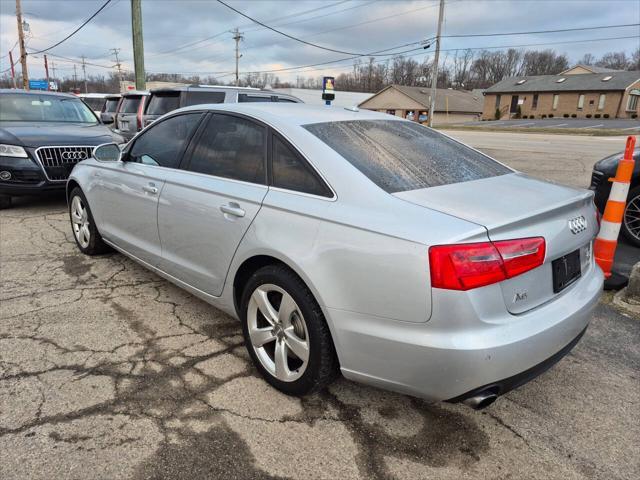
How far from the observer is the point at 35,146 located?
655 cm

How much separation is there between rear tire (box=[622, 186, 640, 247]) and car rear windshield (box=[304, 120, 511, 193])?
3.44 metres

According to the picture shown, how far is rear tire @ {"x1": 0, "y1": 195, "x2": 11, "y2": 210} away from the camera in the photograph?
6.99 m

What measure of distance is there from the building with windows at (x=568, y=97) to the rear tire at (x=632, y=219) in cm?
6218

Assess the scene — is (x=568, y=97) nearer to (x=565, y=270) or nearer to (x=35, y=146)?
(x=35, y=146)

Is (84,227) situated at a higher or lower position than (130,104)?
lower

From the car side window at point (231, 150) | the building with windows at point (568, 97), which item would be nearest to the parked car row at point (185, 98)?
the car side window at point (231, 150)

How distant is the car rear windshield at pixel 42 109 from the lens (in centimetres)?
767

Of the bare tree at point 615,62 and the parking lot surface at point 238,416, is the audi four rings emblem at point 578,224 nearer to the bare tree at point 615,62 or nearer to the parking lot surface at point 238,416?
the parking lot surface at point 238,416

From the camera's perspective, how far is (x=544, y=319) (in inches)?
85.0

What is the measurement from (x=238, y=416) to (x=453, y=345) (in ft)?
4.05

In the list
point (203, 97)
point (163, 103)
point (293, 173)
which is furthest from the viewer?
point (163, 103)

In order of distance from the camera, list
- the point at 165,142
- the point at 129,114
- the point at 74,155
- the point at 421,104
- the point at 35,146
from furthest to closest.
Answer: the point at 421,104, the point at 129,114, the point at 74,155, the point at 35,146, the point at 165,142

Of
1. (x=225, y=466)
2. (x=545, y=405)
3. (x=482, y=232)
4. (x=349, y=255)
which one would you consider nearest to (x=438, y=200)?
(x=482, y=232)

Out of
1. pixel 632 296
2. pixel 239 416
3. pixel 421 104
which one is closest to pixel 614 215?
pixel 632 296
